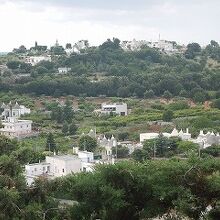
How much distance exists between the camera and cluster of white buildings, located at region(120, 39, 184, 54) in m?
78.9

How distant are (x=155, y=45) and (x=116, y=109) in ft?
131

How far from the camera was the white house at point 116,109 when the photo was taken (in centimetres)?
4478

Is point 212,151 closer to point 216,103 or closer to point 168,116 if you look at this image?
point 168,116

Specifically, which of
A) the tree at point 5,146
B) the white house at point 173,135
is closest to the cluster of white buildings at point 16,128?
the white house at point 173,135

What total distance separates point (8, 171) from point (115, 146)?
1708 centimetres

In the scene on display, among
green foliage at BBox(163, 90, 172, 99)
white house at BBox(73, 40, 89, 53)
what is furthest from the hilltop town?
white house at BBox(73, 40, 89, 53)

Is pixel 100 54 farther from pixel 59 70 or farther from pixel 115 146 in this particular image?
pixel 115 146

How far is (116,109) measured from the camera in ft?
147

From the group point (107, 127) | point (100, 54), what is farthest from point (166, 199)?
point (100, 54)

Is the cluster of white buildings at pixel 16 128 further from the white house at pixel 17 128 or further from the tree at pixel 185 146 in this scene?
the tree at pixel 185 146

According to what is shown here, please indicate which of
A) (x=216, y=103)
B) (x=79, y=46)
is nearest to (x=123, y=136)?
(x=216, y=103)

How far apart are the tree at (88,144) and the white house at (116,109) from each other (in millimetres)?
12991

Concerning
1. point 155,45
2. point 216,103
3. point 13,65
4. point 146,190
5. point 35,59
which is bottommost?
point 216,103

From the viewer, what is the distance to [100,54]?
221ft
